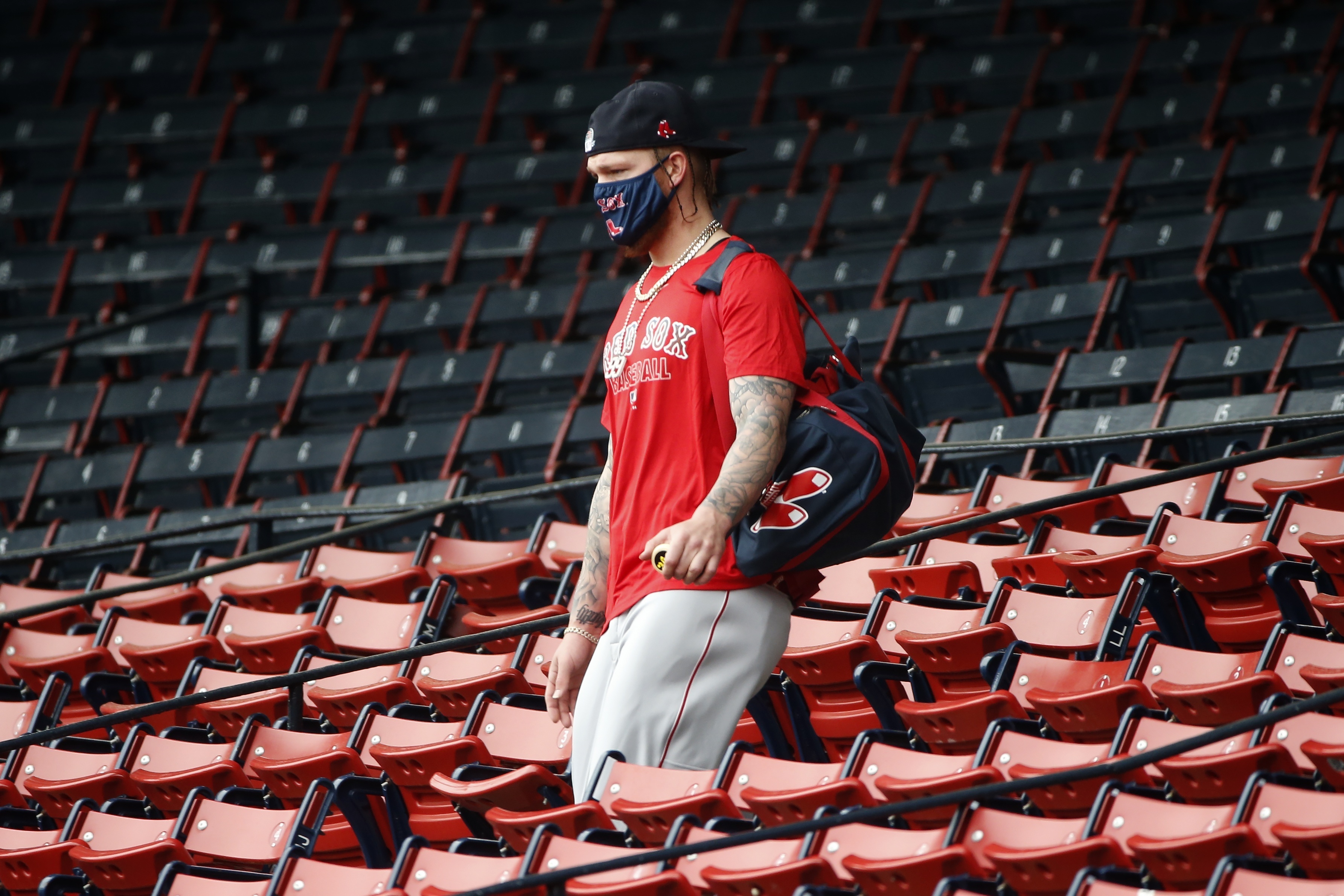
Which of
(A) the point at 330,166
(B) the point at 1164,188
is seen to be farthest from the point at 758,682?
(A) the point at 330,166

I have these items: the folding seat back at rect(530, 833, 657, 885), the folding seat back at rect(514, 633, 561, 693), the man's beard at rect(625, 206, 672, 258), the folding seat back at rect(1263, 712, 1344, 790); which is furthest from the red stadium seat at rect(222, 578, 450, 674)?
the folding seat back at rect(1263, 712, 1344, 790)

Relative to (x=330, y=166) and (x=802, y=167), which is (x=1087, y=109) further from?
(x=330, y=166)

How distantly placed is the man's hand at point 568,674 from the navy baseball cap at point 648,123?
579mm

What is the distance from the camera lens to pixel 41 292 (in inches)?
246

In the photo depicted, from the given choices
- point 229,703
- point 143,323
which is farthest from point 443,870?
point 143,323

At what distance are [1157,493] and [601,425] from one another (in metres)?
1.54

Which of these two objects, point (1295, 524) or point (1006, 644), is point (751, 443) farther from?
point (1295, 524)

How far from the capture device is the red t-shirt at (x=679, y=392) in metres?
1.67

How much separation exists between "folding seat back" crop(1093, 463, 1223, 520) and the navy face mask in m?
1.48

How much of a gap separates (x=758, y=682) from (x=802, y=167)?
4.03 meters

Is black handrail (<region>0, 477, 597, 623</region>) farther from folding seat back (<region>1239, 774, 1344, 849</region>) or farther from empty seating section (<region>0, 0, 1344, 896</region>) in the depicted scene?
folding seat back (<region>1239, 774, 1344, 849</region>)

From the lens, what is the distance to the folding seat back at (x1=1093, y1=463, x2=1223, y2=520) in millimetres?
2961

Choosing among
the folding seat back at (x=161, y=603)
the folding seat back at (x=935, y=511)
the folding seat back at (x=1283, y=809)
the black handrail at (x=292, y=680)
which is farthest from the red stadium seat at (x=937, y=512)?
the folding seat back at (x=161, y=603)

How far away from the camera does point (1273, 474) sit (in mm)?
2990
